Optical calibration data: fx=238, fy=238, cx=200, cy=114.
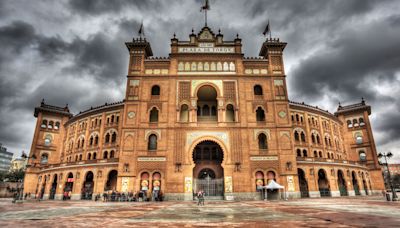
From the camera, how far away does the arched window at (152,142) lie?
31.5 meters

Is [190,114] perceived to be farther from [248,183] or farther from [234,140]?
[248,183]

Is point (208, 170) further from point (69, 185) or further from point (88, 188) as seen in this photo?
point (69, 185)

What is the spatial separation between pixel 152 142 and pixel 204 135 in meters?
7.00

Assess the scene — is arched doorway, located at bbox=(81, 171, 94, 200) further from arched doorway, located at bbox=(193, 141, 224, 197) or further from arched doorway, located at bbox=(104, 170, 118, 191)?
arched doorway, located at bbox=(193, 141, 224, 197)

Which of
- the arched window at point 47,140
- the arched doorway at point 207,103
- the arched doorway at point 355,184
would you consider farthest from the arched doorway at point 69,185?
the arched doorway at point 355,184

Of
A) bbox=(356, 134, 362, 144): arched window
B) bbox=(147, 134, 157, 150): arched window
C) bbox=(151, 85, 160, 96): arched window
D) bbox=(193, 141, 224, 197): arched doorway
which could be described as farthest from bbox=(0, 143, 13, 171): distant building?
bbox=(356, 134, 362, 144): arched window

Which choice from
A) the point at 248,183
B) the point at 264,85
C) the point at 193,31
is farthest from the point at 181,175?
the point at 193,31

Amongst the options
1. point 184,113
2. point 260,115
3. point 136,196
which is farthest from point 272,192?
point 136,196

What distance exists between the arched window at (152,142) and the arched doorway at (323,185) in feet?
87.4

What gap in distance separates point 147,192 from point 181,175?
4.65 meters

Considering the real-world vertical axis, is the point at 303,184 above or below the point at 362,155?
below

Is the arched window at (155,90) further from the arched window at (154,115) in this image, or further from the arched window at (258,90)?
the arched window at (258,90)

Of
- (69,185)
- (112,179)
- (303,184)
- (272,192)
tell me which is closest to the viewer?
(272,192)

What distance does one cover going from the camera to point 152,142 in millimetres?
31766
